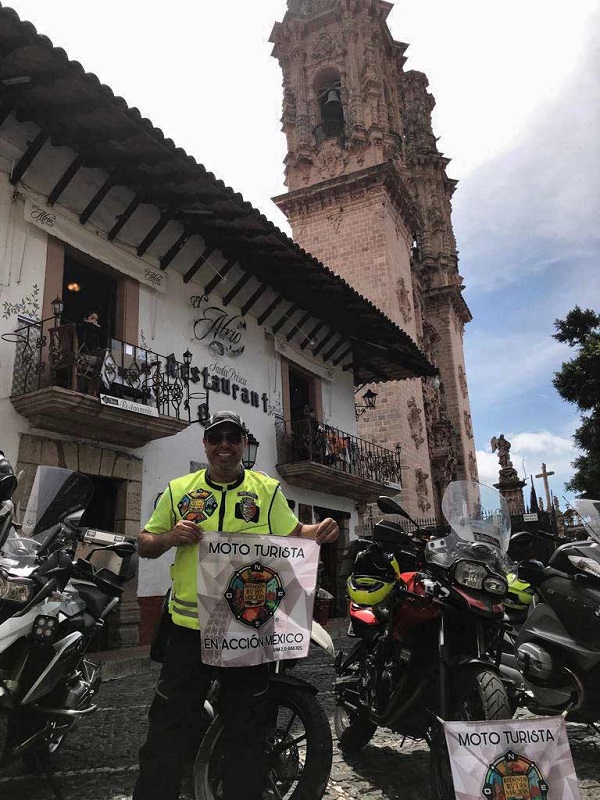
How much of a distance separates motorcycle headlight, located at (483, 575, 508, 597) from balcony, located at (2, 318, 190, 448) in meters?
6.16

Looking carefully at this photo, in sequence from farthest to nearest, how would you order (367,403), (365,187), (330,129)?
(330,129) → (365,187) → (367,403)

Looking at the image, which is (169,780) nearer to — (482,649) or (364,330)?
(482,649)

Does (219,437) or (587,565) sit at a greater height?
(219,437)

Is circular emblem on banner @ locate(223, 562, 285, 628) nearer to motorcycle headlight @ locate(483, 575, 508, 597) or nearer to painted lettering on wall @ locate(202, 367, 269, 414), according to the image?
motorcycle headlight @ locate(483, 575, 508, 597)

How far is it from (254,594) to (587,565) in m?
2.05

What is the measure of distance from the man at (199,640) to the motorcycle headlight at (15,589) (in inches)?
29.9

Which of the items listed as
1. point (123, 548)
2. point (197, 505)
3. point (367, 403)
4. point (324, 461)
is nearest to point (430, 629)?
point (197, 505)

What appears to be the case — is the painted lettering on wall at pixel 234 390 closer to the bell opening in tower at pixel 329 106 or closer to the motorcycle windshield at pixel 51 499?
the motorcycle windshield at pixel 51 499

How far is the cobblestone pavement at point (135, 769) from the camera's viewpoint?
10.1 feet

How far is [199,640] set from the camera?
2383 mm

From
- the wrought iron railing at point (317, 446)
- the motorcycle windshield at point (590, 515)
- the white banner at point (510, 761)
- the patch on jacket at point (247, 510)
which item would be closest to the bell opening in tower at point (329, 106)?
the wrought iron railing at point (317, 446)

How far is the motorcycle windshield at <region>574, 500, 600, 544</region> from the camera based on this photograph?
3.47 metres

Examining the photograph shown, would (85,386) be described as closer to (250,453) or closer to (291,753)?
(250,453)

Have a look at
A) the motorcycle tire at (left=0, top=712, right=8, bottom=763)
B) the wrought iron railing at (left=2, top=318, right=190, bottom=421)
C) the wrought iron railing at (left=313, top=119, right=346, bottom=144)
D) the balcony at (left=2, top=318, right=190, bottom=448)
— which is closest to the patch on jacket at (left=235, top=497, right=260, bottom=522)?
the motorcycle tire at (left=0, top=712, right=8, bottom=763)
